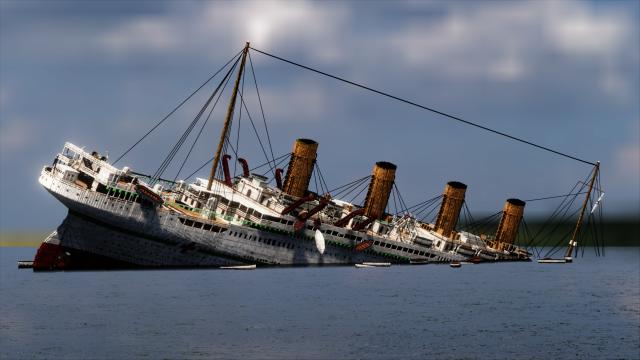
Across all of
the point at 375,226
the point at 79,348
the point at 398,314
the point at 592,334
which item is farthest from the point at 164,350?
the point at 375,226

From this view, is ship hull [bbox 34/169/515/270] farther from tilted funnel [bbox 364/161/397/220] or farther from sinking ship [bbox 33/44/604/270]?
tilted funnel [bbox 364/161/397/220]

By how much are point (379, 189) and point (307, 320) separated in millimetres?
47663

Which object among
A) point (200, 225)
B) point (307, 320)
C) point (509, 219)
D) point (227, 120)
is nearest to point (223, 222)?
point (200, 225)

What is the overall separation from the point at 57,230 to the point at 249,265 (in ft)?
60.6

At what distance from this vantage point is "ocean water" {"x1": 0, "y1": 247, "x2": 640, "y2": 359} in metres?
41.2

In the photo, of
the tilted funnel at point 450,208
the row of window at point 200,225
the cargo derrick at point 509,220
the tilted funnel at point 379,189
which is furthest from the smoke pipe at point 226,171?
the cargo derrick at point 509,220

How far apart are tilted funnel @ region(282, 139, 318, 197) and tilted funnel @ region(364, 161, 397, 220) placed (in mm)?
11997

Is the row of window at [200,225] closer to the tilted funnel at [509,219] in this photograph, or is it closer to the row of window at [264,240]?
the row of window at [264,240]

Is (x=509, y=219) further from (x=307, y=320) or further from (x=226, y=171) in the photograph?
(x=307, y=320)

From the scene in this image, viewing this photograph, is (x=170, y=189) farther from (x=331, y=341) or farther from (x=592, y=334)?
(x=592, y=334)

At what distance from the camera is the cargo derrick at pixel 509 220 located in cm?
11631

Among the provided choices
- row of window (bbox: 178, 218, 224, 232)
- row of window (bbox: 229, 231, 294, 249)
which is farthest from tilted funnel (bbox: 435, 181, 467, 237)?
row of window (bbox: 178, 218, 224, 232)

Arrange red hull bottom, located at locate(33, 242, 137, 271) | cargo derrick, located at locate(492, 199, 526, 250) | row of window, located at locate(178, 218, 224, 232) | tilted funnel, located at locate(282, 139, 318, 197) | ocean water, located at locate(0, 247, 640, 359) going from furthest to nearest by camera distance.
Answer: cargo derrick, located at locate(492, 199, 526, 250), tilted funnel, located at locate(282, 139, 318, 197), row of window, located at locate(178, 218, 224, 232), red hull bottom, located at locate(33, 242, 137, 271), ocean water, located at locate(0, 247, 640, 359)

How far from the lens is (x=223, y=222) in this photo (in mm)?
73188
